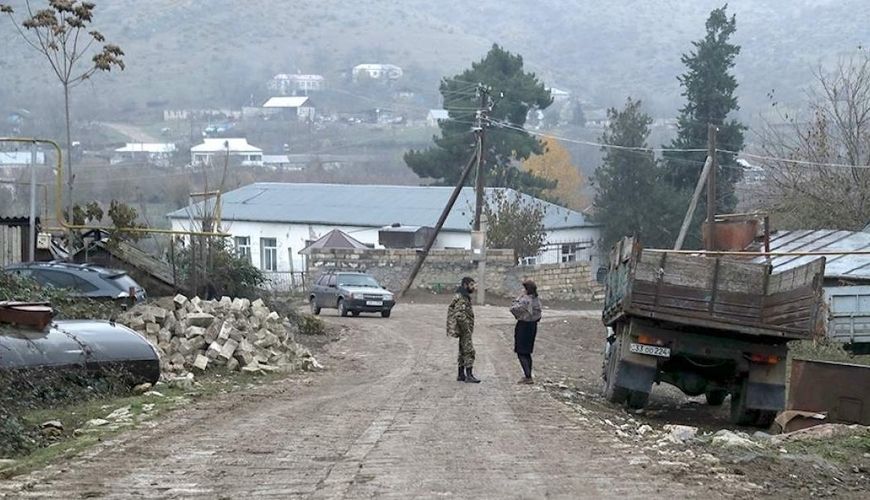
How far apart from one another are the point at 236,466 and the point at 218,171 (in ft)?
293

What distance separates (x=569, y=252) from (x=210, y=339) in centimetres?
5017

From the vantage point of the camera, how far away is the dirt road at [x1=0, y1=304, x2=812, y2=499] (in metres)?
9.16

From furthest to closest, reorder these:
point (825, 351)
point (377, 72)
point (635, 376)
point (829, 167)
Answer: point (377, 72)
point (829, 167)
point (825, 351)
point (635, 376)

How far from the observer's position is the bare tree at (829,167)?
4242 cm

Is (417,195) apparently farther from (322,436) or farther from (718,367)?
(322,436)

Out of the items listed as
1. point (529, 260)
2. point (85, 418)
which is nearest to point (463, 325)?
point (85, 418)

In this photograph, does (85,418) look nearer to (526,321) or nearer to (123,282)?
(526,321)

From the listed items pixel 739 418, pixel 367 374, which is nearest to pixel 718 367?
pixel 739 418

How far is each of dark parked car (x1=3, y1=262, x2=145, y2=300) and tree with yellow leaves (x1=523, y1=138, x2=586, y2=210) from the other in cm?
6509

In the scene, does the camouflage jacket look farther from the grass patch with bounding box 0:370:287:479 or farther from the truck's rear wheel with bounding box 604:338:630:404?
the grass patch with bounding box 0:370:287:479

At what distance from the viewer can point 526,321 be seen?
18.8 metres

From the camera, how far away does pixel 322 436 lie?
1200cm

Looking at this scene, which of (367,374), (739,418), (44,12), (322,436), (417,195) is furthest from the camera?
(417,195)

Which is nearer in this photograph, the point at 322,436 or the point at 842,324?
the point at 322,436
